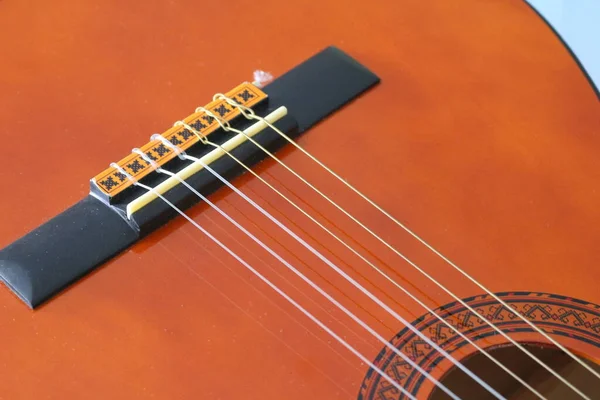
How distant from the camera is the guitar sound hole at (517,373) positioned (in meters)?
0.70

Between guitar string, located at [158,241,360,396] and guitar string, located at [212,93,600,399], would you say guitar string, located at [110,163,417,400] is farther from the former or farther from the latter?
guitar string, located at [212,93,600,399]

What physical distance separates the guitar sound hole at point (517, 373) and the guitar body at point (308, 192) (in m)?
0.02

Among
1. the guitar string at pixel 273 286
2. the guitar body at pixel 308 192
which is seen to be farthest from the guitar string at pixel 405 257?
the guitar string at pixel 273 286

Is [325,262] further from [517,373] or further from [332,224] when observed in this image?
[517,373]

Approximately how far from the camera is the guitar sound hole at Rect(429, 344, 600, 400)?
0.70 metres

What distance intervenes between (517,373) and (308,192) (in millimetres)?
286

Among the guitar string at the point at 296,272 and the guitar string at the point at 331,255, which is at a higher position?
the guitar string at the point at 331,255

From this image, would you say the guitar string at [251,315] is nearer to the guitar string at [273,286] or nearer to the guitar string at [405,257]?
the guitar string at [273,286]

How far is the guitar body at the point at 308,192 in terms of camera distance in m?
0.67

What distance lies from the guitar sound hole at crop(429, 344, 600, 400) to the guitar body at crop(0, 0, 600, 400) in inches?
0.8

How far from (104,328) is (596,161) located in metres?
0.57

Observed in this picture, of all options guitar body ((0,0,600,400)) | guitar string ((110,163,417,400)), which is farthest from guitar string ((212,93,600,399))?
guitar string ((110,163,417,400))

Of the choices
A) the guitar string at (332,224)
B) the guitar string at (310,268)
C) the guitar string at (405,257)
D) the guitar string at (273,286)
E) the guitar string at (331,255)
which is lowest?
the guitar string at (273,286)

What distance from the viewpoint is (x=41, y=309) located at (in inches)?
27.1
